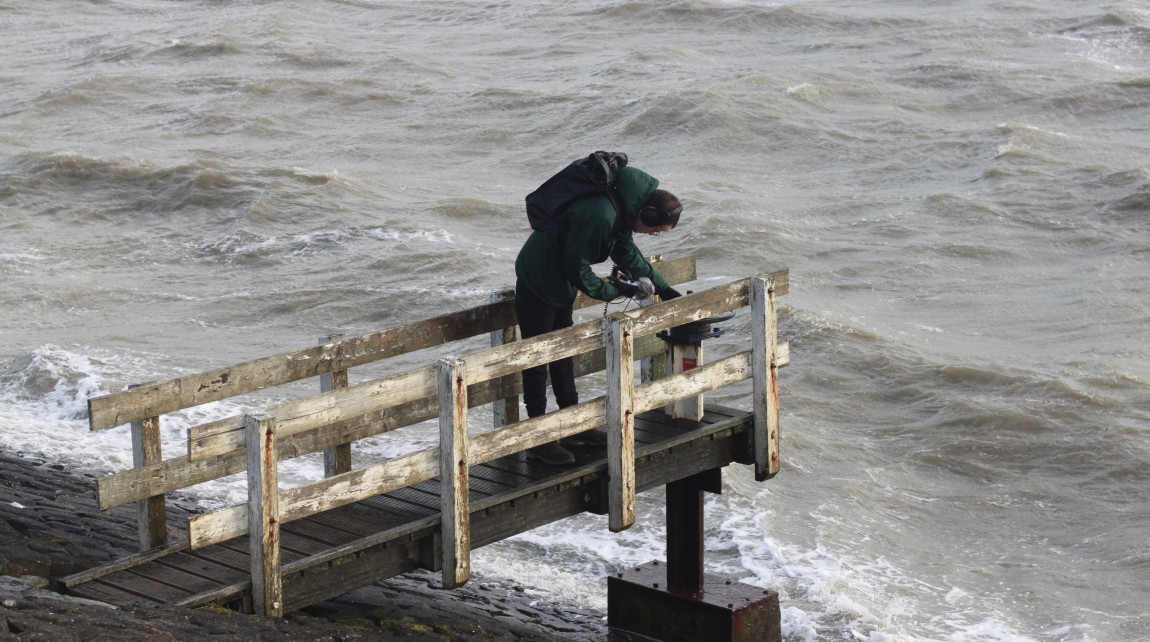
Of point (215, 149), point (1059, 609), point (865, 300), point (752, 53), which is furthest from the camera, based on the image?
point (752, 53)

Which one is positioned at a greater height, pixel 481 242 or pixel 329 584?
pixel 329 584

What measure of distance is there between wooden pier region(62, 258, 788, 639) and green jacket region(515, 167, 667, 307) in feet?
0.92

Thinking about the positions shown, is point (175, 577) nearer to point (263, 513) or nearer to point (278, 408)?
point (263, 513)

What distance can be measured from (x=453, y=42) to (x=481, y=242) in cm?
1499

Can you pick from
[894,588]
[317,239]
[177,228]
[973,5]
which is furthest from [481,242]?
[973,5]

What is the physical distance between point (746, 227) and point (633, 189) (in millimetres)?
14253

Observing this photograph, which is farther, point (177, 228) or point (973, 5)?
point (973, 5)

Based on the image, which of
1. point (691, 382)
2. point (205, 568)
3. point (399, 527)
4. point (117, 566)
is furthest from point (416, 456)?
point (691, 382)

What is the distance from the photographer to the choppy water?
12250mm

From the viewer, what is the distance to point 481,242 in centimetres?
2148

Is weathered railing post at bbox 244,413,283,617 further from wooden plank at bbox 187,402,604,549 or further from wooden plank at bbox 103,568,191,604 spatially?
wooden plank at bbox 103,568,191,604

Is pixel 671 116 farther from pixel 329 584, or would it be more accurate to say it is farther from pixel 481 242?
pixel 329 584

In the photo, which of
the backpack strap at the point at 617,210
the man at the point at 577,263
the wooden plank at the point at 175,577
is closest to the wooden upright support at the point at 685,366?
the man at the point at 577,263

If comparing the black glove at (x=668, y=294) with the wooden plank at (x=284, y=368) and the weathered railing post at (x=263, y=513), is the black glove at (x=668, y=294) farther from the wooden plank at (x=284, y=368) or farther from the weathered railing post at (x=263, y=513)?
the weathered railing post at (x=263, y=513)
